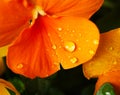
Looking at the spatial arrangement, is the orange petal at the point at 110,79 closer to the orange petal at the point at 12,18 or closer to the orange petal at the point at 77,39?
the orange petal at the point at 77,39

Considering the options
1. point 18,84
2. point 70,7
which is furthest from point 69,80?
point 70,7

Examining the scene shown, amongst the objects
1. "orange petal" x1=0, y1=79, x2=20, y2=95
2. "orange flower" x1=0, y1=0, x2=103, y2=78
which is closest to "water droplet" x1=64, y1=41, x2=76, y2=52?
"orange flower" x1=0, y1=0, x2=103, y2=78

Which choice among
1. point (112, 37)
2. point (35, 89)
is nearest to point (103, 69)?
point (112, 37)

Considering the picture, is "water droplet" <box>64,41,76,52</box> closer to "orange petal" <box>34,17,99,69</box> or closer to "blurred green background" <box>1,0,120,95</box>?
"orange petal" <box>34,17,99,69</box>

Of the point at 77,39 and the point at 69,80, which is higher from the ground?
the point at 77,39

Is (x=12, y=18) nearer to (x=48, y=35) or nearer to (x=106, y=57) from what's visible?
(x=48, y=35)

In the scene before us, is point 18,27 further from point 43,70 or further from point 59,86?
point 59,86
